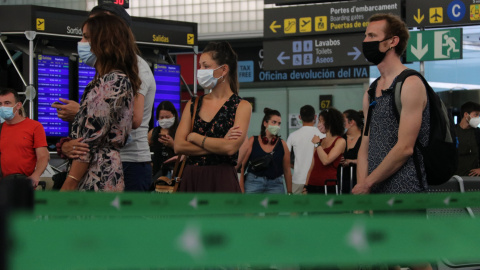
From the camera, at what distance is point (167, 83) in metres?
11.0

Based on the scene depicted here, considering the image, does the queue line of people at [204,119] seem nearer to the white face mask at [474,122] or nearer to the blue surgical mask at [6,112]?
the blue surgical mask at [6,112]

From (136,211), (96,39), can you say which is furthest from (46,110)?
(136,211)

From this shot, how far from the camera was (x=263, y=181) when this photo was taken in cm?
734

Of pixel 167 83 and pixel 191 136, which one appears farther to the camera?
pixel 167 83

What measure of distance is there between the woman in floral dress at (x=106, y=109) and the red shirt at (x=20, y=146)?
3.38 metres

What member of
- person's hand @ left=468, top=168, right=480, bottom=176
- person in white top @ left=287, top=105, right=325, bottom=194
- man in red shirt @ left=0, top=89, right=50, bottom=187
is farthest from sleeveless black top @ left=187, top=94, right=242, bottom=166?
person's hand @ left=468, top=168, right=480, bottom=176

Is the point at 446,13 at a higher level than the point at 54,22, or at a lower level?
higher

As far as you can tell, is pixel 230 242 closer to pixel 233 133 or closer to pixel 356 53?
pixel 233 133

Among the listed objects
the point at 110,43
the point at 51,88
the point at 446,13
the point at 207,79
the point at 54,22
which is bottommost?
the point at 207,79

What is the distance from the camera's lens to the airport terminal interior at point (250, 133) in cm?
133

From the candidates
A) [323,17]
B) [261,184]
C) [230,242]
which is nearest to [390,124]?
[230,242]

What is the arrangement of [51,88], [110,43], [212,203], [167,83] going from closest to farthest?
[212,203], [110,43], [51,88], [167,83]

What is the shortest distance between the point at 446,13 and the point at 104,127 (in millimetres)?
7440

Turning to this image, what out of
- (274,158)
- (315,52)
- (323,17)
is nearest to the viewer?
(274,158)
